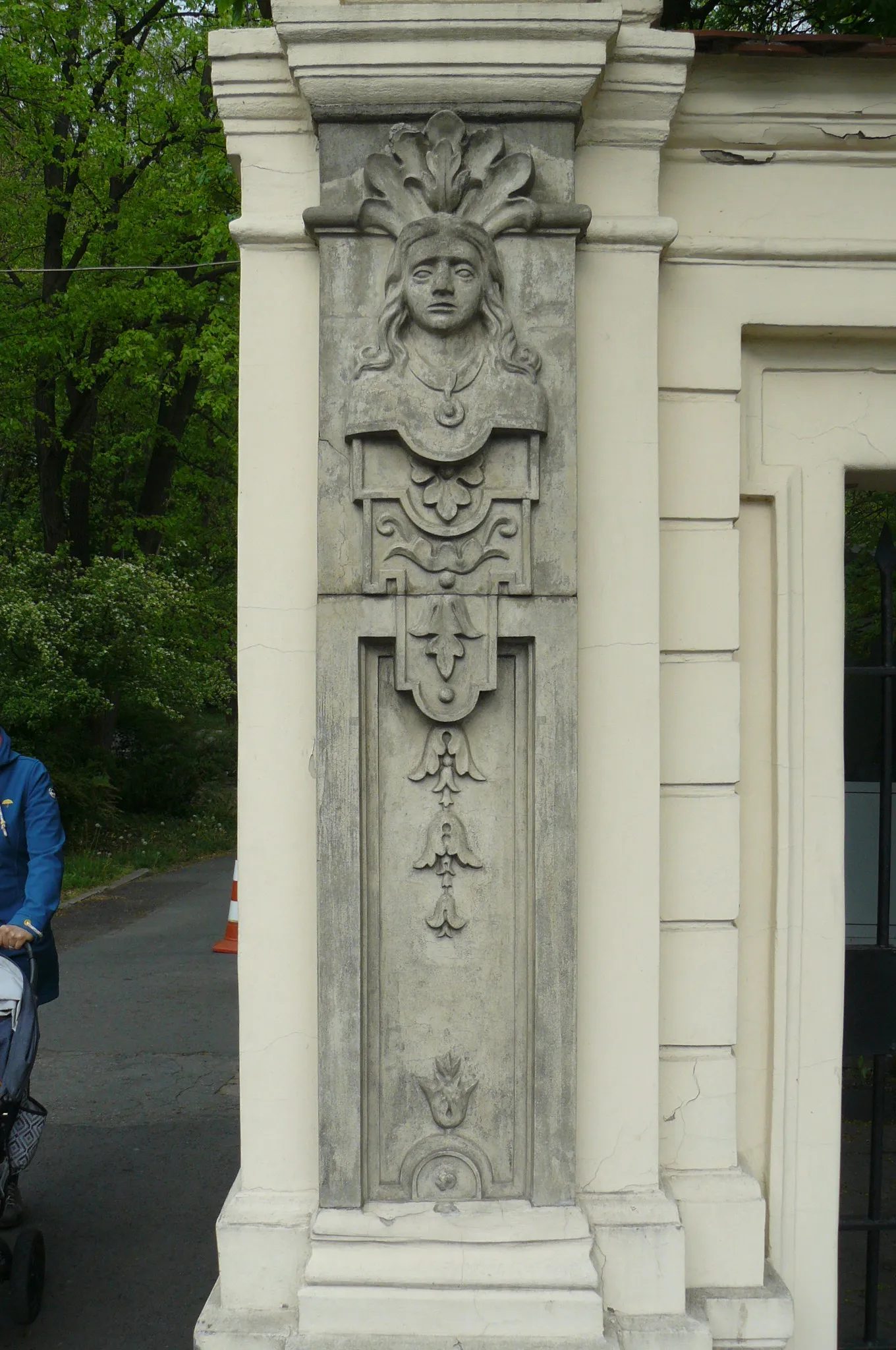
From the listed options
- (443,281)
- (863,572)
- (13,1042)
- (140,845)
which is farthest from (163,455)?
(443,281)

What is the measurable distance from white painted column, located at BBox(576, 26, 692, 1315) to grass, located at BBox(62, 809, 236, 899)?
11.1 meters

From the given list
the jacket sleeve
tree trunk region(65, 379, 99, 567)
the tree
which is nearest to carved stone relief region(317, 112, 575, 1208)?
the jacket sleeve

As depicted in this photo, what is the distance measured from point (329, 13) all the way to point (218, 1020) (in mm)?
6734

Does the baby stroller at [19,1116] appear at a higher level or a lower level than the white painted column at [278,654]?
lower

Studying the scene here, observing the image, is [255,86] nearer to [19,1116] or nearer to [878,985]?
[878,985]

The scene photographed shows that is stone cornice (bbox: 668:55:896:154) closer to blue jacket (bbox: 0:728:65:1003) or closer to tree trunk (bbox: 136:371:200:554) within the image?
blue jacket (bbox: 0:728:65:1003)

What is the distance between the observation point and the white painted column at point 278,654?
9.48ft

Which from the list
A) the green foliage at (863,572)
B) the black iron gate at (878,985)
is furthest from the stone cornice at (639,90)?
the green foliage at (863,572)

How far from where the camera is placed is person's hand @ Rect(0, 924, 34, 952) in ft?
13.4

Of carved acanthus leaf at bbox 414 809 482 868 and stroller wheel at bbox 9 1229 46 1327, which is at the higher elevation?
carved acanthus leaf at bbox 414 809 482 868

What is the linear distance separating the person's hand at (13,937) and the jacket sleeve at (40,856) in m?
0.04

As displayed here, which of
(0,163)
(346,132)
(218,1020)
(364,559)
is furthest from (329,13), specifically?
(0,163)

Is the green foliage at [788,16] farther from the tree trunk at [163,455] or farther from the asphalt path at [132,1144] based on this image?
the tree trunk at [163,455]

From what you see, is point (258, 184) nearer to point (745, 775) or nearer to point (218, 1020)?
point (745, 775)
